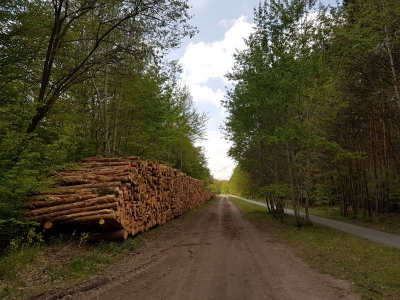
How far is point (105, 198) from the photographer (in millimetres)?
8164

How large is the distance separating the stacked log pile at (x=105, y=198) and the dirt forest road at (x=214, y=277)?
4.74 ft

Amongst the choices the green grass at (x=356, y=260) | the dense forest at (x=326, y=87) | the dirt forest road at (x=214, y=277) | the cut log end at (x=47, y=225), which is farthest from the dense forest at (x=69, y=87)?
the green grass at (x=356, y=260)

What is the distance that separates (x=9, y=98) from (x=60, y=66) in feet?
11.4

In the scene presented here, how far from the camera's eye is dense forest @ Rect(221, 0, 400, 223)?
41.0 ft

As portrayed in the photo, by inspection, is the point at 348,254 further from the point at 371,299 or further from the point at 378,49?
the point at 378,49

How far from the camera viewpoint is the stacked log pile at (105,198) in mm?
7738

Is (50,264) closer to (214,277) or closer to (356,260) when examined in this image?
(214,277)

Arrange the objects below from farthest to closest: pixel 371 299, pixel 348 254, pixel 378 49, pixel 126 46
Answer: pixel 378 49, pixel 126 46, pixel 348 254, pixel 371 299

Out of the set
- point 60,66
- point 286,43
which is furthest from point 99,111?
point 286,43

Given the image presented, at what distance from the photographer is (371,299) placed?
4.52 metres

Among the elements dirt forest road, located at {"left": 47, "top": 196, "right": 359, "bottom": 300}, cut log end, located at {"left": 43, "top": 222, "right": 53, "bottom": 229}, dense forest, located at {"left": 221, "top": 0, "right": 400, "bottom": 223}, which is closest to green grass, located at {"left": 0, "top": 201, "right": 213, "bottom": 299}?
cut log end, located at {"left": 43, "top": 222, "right": 53, "bottom": 229}

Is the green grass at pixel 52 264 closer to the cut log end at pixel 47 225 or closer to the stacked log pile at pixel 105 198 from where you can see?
the cut log end at pixel 47 225

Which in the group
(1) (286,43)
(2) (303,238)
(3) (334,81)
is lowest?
(2) (303,238)

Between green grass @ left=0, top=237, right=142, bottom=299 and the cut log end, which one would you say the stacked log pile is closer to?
the cut log end
